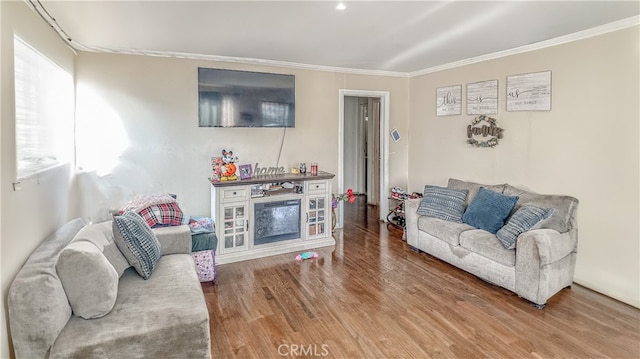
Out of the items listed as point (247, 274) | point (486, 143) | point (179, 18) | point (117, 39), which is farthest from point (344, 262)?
point (117, 39)

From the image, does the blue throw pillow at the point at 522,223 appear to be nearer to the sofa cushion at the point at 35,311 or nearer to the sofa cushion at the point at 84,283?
the sofa cushion at the point at 84,283

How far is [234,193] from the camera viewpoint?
4039 mm

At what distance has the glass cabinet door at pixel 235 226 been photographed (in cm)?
404

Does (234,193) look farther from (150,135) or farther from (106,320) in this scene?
(106,320)

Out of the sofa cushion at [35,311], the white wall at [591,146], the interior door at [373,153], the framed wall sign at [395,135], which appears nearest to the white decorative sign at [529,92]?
the white wall at [591,146]

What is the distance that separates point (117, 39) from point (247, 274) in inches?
104

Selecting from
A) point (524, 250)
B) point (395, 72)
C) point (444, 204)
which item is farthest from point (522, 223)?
point (395, 72)

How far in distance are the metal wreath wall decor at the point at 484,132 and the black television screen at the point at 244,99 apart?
229 cm

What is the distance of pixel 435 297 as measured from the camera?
3191mm

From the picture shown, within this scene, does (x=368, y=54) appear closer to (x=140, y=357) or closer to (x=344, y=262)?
(x=344, y=262)

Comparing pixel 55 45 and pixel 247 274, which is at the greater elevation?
pixel 55 45

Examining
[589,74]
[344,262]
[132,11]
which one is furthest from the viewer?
[344,262]

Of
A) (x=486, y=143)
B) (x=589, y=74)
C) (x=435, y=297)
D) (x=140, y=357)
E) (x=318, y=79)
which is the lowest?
(x=435, y=297)

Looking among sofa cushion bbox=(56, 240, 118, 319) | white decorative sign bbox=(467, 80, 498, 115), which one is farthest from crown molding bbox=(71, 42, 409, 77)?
sofa cushion bbox=(56, 240, 118, 319)
